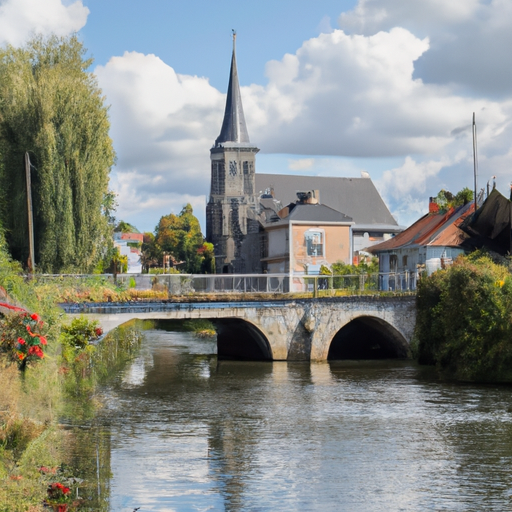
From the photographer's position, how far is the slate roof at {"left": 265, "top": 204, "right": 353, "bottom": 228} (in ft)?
259

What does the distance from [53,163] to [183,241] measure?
72.8 metres

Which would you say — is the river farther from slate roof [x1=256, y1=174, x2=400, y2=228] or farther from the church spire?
the church spire

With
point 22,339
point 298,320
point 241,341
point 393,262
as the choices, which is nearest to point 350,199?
point 393,262

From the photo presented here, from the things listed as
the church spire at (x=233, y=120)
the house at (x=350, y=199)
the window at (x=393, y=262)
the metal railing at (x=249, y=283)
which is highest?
the church spire at (x=233, y=120)

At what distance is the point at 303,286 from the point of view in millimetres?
53469

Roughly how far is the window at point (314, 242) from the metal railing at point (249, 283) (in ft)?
79.9

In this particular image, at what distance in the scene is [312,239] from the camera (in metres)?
78.8

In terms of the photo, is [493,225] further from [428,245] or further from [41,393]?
[41,393]

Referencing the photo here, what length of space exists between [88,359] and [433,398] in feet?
44.6

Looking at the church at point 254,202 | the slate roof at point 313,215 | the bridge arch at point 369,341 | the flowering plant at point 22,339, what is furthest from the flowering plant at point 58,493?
the church at point 254,202

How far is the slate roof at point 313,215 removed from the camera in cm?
7881

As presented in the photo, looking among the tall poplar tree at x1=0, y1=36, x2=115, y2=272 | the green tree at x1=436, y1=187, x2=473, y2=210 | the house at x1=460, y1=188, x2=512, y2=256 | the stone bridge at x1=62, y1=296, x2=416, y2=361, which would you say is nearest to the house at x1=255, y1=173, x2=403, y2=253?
the green tree at x1=436, y1=187, x2=473, y2=210

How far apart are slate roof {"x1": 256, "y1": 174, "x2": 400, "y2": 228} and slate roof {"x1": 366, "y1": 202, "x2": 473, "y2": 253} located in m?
31.5

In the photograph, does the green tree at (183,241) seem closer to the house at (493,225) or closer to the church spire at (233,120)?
the church spire at (233,120)
